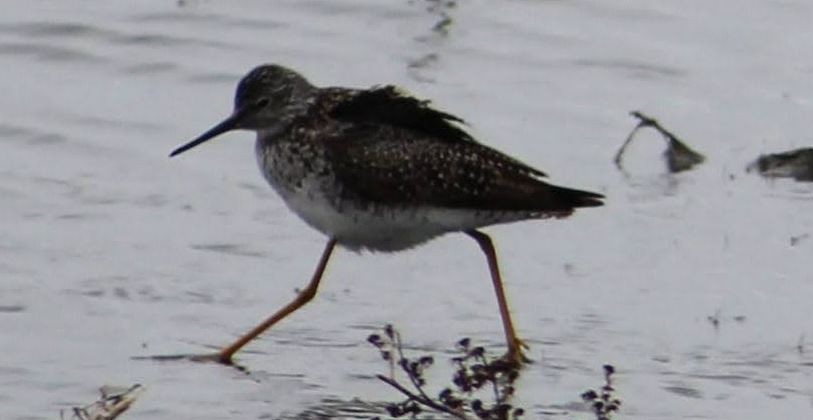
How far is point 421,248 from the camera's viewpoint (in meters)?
10.4

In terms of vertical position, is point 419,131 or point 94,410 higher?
point 419,131

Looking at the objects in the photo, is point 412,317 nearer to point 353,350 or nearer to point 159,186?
point 353,350

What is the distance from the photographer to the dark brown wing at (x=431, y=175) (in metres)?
8.84

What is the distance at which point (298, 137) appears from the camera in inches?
356

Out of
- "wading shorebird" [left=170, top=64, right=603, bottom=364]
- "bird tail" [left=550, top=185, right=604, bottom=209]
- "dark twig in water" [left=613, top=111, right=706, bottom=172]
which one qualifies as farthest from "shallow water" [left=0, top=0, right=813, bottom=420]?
"bird tail" [left=550, top=185, right=604, bottom=209]

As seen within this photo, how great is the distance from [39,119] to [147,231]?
1980mm

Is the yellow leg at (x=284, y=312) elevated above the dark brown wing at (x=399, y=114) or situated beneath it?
situated beneath

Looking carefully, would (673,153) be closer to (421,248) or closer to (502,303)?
(421,248)

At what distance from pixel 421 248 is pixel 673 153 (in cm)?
187

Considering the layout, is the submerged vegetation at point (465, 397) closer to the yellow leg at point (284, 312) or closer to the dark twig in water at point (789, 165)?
the yellow leg at point (284, 312)

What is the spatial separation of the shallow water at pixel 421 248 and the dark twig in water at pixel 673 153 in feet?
0.29

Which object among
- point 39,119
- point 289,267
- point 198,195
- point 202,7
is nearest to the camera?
point 289,267

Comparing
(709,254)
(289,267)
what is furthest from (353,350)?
(709,254)

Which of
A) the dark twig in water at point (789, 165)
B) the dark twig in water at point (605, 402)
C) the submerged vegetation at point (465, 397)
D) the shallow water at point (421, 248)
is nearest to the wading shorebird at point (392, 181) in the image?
the shallow water at point (421, 248)
